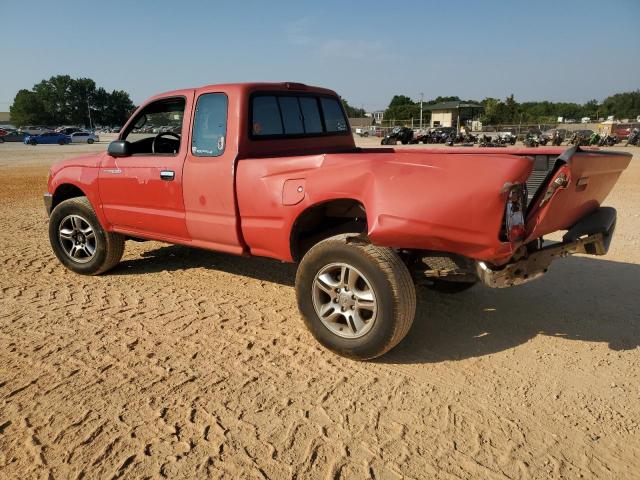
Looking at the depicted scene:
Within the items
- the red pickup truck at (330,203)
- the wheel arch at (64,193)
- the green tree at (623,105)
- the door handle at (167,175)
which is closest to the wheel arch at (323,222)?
the red pickup truck at (330,203)

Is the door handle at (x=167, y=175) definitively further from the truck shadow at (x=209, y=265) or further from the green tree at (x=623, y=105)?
the green tree at (x=623, y=105)

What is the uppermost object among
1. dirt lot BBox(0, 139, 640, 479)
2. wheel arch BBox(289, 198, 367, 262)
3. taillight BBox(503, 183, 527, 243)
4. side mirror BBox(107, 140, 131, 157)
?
side mirror BBox(107, 140, 131, 157)

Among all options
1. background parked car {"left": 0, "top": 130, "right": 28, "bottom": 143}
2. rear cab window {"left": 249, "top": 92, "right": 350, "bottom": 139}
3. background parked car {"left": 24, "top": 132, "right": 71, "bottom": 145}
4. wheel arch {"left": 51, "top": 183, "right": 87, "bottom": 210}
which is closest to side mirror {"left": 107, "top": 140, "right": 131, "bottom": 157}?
wheel arch {"left": 51, "top": 183, "right": 87, "bottom": 210}

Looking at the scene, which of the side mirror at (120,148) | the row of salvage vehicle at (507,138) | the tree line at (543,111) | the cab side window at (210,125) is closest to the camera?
the cab side window at (210,125)

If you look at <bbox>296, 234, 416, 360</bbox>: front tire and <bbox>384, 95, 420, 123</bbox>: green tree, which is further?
<bbox>384, 95, 420, 123</bbox>: green tree

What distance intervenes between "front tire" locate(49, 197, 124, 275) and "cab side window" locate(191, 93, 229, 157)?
1669mm

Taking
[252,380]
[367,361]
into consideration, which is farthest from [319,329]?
[252,380]

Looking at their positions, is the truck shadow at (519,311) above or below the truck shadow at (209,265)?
below

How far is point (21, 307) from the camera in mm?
4418

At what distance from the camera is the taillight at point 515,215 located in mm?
2797

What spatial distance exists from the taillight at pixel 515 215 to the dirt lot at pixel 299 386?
3.12 ft

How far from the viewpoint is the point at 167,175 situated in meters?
4.46

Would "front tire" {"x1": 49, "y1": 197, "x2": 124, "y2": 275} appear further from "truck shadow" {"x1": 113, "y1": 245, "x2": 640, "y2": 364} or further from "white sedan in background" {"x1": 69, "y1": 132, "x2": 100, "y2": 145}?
"white sedan in background" {"x1": 69, "y1": 132, "x2": 100, "y2": 145}

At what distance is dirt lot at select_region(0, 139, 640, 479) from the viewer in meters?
2.43
